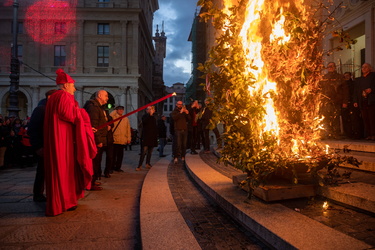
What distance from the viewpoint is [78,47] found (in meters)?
33.5

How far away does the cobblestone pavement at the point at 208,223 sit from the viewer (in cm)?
256

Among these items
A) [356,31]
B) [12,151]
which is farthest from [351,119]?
[12,151]

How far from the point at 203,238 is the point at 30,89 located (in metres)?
Answer: 36.0

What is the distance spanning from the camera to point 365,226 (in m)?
2.46

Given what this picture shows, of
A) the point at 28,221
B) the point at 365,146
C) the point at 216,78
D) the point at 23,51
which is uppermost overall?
the point at 23,51

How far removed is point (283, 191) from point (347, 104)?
4880 millimetres

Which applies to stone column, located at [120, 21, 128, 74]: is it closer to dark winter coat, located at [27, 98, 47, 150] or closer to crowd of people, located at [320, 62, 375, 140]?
crowd of people, located at [320, 62, 375, 140]

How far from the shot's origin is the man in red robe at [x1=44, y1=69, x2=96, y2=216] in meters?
3.56

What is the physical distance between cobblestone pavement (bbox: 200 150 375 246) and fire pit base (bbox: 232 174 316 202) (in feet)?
0.29

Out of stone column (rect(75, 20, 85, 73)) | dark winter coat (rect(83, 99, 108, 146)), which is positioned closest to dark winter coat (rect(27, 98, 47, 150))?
dark winter coat (rect(83, 99, 108, 146))

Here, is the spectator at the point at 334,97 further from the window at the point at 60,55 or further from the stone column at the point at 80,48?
the window at the point at 60,55

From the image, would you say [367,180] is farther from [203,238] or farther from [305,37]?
[203,238]

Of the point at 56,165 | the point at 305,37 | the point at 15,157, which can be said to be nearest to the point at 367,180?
the point at 305,37

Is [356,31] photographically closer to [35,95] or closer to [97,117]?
[97,117]
